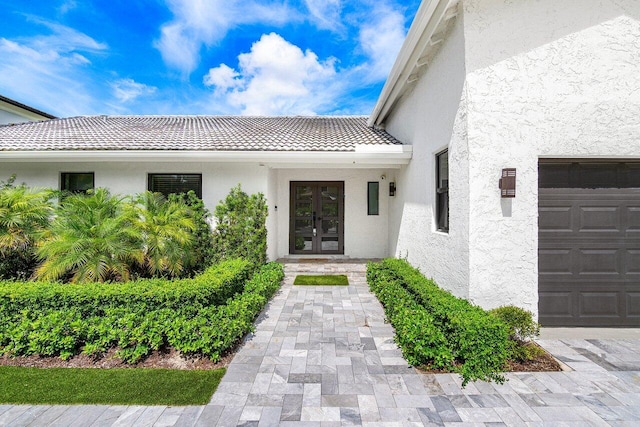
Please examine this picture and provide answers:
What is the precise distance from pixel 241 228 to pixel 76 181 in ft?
19.3

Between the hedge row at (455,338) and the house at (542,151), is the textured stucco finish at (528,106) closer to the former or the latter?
Answer: the house at (542,151)

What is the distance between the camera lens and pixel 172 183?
9.50 m

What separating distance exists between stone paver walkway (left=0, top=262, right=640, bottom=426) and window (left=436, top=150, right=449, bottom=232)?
2.83 meters

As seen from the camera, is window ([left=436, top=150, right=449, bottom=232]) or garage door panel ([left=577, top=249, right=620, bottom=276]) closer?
garage door panel ([left=577, top=249, right=620, bottom=276])

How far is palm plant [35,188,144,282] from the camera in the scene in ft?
19.2

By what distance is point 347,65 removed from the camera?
50.6 feet

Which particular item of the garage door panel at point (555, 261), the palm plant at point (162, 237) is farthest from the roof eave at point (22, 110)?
the garage door panel at point (555, 261)

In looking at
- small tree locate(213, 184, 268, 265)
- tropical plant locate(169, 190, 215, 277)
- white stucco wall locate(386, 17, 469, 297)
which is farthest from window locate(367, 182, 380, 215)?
tropical plant locate(169, 190, 215, 277)

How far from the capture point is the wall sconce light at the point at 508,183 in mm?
4754

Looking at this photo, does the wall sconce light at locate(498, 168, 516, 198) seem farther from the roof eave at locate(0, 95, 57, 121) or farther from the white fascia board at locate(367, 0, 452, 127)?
the roof eave at locate(0, 95, 57, 121)

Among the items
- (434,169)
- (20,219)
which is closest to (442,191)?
(434,169)

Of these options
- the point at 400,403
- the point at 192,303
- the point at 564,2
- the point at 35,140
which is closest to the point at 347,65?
the point at 564,2

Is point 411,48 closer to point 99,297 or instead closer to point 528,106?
point 528,106

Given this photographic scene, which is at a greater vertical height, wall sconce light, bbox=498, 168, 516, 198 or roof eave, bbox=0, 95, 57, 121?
roof eave, bbox=0, 95, 57, 121
